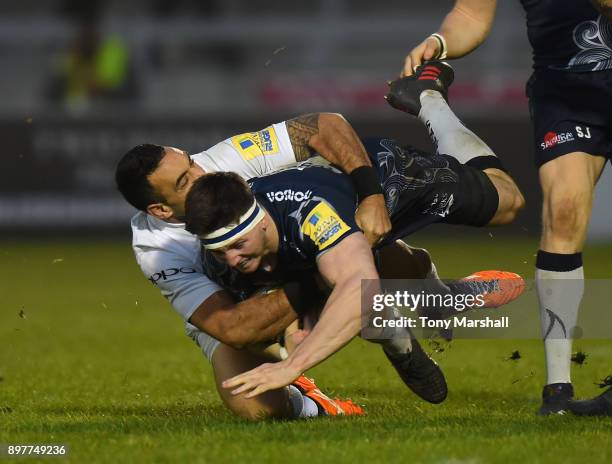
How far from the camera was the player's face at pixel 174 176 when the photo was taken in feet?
21.4

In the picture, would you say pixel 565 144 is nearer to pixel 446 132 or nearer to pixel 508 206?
pixel 508 206

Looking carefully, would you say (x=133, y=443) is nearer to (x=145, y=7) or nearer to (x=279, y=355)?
(x=279, y=355)

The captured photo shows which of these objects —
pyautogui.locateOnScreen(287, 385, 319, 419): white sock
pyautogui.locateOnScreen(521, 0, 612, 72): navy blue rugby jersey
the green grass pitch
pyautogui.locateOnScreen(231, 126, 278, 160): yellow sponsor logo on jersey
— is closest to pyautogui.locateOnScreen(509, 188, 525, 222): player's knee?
pyautogui.locateOnScreen(521, 0, 612, 72): navy blue rugby jersey

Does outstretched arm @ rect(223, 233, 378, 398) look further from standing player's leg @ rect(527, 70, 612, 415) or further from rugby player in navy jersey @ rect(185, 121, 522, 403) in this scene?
standing player's leg @ rect(527, 70, 612, 415)

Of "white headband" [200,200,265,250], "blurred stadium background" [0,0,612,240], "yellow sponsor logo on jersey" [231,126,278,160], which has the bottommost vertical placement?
"blurred stadium background" [0,0,612,240]

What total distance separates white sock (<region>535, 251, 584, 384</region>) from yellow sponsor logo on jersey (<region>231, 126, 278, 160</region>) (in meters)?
1.51

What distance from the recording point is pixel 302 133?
688cm

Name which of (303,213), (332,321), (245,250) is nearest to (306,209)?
(303,213)

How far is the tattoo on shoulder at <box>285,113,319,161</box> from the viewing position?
684 centimetres

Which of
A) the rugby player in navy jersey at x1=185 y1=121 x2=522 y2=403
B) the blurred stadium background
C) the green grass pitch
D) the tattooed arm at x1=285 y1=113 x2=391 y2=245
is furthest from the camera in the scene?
the blurred stadium background

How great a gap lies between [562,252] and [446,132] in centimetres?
109

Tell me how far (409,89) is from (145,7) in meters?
14.4

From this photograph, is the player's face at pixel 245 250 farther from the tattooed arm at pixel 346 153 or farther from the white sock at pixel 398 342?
the white sock at pixel 398 342

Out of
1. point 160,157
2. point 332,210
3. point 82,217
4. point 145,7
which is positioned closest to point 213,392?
point 160,157
